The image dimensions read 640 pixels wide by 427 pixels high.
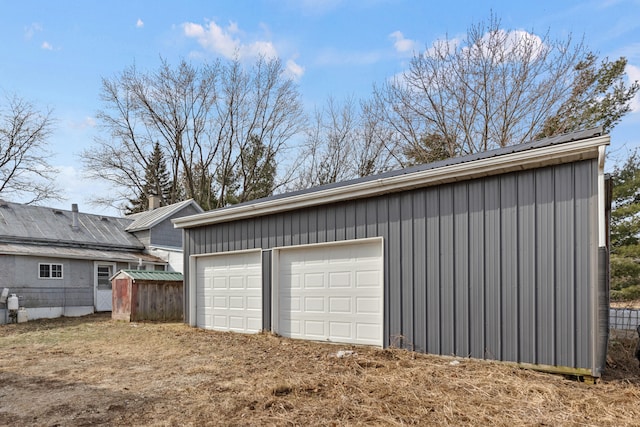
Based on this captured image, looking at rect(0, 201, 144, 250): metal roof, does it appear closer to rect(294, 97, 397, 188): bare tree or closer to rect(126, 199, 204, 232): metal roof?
rect(126, 199, 204, 232): metal roof

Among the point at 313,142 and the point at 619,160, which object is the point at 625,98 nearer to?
the point at 619,160

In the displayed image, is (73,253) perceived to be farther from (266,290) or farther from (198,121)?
(198,121)

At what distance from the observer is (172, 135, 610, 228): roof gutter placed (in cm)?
510

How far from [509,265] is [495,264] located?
0.18m

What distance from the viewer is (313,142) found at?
25141mm

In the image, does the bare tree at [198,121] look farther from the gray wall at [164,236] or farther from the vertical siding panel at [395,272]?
the vertical siding panel at [395,272]

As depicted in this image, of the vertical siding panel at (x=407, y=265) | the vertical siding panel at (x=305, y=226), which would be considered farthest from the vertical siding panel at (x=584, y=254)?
the vertical siding panel at (x=305, y=226)

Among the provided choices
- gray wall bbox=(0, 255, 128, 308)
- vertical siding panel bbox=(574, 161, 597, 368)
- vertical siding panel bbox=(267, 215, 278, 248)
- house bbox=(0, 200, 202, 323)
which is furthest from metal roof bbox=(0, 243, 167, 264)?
vertical siding panel bbox=(574, 161, 597, 368)

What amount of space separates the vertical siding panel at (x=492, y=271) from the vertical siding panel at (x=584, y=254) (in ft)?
3.03

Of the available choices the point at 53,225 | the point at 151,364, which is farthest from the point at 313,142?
the point at 151,364

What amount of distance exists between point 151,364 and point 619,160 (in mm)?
16157

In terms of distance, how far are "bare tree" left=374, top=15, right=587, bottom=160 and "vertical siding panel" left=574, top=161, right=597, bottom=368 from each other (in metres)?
12.2

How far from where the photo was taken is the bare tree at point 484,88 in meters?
15.5

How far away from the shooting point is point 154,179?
88.8 ft
